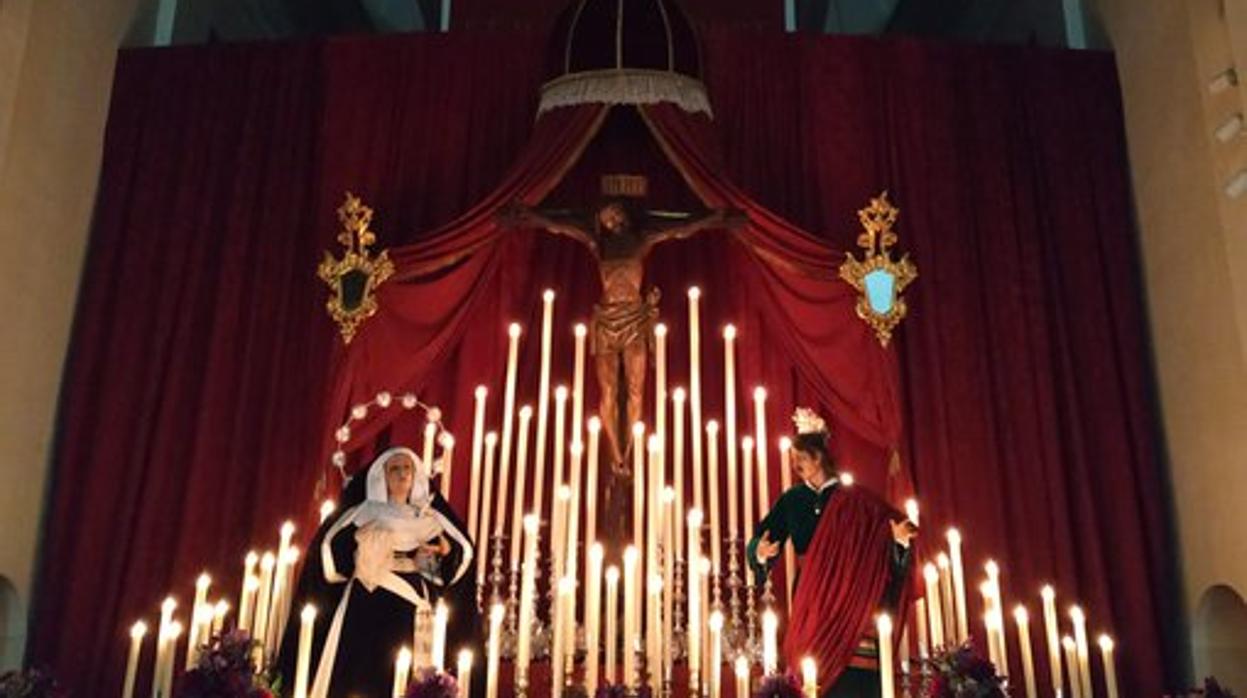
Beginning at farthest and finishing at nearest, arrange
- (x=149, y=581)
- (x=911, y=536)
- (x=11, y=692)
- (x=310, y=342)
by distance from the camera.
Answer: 1. (x=310, y=342)
2. (x=149, y=581)
3. (x=911, y=536)
4. (x=11, y=692)

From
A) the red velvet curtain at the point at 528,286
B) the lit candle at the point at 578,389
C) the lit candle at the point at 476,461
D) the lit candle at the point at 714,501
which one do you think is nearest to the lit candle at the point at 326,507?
the red velvet curtain at the point at 528,286

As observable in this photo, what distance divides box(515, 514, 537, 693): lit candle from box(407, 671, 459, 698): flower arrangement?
14.7 inches

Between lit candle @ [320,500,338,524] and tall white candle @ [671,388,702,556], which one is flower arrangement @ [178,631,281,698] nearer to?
lit candle @ [320,500,338,524]

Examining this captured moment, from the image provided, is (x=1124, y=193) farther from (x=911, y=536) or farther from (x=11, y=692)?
(x=11, y=692)

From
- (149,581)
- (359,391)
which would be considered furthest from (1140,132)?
(149,581)

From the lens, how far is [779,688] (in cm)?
353

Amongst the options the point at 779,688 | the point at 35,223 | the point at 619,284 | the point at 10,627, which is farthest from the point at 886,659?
the point at 35,223

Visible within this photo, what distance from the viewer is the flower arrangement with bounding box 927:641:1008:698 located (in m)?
3.64

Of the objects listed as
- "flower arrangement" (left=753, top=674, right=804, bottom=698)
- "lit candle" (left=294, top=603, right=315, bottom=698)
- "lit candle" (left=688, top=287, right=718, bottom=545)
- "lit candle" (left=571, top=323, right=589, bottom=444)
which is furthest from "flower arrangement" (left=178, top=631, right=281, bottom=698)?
"lit candle" (left=688, top=287, right=718, bottom=545)

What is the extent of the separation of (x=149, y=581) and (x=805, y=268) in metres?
3.06

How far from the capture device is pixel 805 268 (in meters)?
5.92

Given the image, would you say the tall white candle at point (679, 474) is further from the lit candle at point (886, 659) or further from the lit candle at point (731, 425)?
the lit candle at point (886, 659)

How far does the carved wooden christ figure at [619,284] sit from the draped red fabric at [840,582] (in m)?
1.05

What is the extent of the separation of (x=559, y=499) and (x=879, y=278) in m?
1.82
